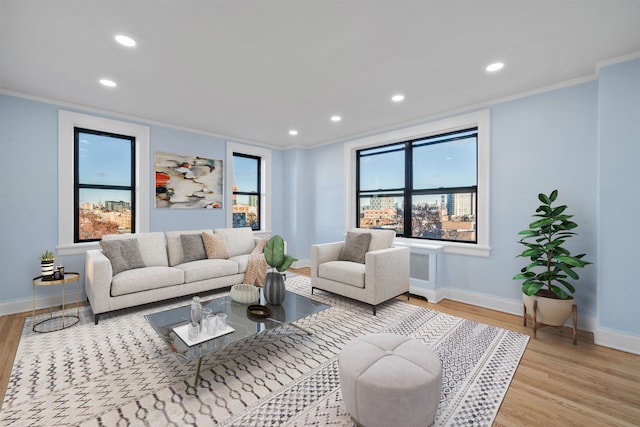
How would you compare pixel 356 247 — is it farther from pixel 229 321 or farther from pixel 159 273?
pixel 159 273

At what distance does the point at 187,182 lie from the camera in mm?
4574

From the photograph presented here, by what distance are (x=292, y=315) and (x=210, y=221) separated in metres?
3.08

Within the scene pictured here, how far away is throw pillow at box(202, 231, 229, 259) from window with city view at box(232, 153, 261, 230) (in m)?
1.17

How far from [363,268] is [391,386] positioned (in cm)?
208

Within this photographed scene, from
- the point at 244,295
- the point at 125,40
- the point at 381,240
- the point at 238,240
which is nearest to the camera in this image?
the point at 125,40

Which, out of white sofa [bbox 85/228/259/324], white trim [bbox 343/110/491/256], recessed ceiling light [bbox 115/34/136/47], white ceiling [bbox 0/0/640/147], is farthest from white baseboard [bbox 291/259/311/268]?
recessed ceiling light [bbox 115/34/136/47]

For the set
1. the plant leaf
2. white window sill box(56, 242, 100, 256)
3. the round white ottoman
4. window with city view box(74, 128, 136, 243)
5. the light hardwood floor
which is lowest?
the light hardwood floor

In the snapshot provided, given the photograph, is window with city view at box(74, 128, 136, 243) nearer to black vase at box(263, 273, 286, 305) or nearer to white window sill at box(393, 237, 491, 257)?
black vase at box(263, 273, 286, 305)

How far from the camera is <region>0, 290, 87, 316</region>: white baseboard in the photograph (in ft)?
10.4

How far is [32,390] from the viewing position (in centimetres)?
184

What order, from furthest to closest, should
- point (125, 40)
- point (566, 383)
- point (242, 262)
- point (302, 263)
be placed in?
point (302, 263)
point (242, 262)
point (125, 40)
point (566, 383)

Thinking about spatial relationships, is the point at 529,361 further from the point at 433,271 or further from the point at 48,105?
the point at 48,105

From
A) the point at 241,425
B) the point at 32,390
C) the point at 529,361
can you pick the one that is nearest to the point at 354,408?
the point at 241,425

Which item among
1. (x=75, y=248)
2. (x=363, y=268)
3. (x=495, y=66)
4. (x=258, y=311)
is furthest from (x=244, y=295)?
(x=495, y=66)
